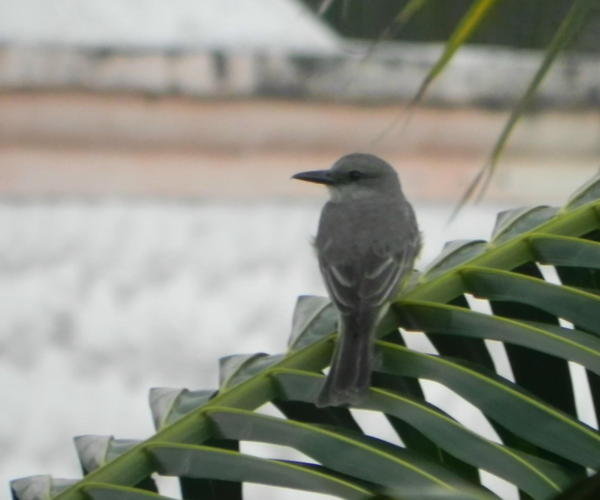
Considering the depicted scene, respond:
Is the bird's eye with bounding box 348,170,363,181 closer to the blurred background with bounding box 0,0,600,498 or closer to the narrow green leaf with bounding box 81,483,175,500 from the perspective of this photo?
the narrow green leaf with bounding box 81,483,175,500

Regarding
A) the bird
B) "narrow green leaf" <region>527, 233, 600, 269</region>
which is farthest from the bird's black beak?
"narrow green leaf" <region>527, 233, 600, 269</region>

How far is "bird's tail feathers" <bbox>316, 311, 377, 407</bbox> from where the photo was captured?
2236 mm

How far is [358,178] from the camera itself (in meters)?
4.05

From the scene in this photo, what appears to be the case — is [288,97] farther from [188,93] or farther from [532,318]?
[532,318]

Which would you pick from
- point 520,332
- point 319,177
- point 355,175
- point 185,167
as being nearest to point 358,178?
point 355,175

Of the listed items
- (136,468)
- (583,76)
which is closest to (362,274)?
(136,468)

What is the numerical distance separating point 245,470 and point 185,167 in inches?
220

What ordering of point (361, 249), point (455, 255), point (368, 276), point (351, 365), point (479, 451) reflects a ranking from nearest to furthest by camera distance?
point (479, 451) → point (351, 365) → point (455, 255) → point (368, 276) → point (361, 249)

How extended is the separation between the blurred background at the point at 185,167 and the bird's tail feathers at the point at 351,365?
3.42 metres

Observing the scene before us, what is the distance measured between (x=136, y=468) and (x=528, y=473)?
55 centimetres

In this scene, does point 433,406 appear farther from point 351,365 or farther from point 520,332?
point 351,365

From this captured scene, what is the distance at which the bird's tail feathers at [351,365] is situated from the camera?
2.24m

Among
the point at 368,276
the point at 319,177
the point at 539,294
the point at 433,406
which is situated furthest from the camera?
the point at 319,177

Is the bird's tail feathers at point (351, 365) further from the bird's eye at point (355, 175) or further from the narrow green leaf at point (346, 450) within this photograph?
the bird's eye at point (355, 175)
